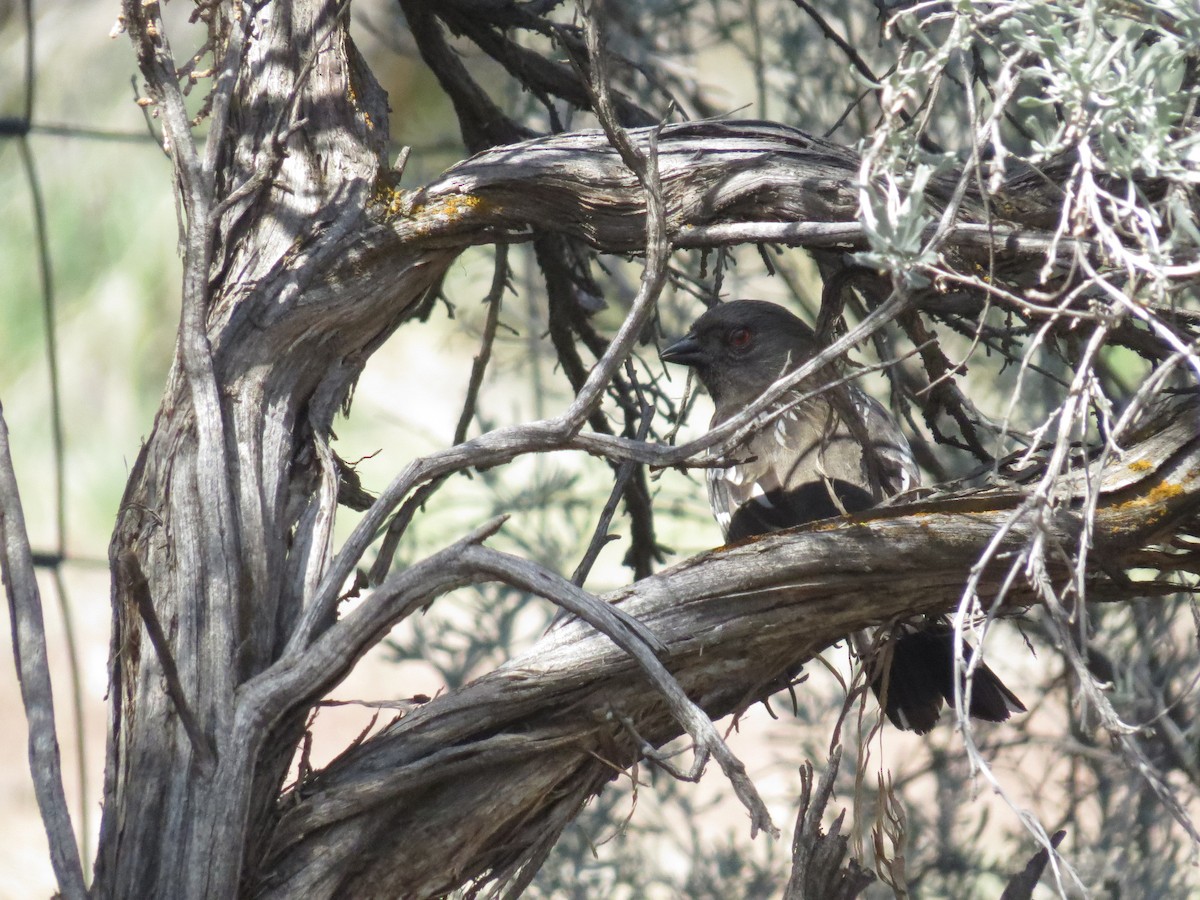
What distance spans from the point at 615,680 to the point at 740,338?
104 inches

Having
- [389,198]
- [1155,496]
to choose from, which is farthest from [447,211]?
[1155,496]

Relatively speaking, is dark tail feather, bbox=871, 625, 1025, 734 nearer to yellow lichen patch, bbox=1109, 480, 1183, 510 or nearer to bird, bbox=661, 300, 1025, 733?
bird, bbox=661, 300, 1025, 733

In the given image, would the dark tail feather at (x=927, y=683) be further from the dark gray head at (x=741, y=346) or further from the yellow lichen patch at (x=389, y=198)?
the dark gray head at (x=741, y=346)

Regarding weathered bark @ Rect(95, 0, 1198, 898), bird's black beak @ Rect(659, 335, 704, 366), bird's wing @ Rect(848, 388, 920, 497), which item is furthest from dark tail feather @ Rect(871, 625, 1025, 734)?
bird's black beak @ Rect(659, 335, 704, 366)

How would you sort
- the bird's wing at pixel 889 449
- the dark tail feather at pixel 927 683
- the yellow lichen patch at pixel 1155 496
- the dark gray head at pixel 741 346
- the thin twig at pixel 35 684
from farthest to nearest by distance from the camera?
1. the dark gray head at pixel 741 346
2. the bird's wing at pixel 889 449
3. the dark tail feather at pixel 927 683
4. the yellow lichen patch at pixel 1155 496
5. the thin twig at pixel 35 684

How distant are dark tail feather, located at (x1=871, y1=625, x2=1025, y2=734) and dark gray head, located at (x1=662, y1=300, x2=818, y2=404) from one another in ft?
5.29

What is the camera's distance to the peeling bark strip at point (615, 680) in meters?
2.01

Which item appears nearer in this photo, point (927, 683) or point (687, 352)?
point (927, 683)

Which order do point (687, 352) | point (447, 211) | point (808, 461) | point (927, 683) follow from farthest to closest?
1. point (687, 352)
2. point (808, 461)
3. point (927, 683)
4. point (447, 211)

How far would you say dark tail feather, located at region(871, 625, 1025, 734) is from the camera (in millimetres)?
2953

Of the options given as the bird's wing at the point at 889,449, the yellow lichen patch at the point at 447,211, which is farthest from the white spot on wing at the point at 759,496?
the yellow lichen patch at the point at 447,211

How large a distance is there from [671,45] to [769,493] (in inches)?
125

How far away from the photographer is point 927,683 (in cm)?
303

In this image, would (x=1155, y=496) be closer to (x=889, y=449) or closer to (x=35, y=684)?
(x=889, y=449)
